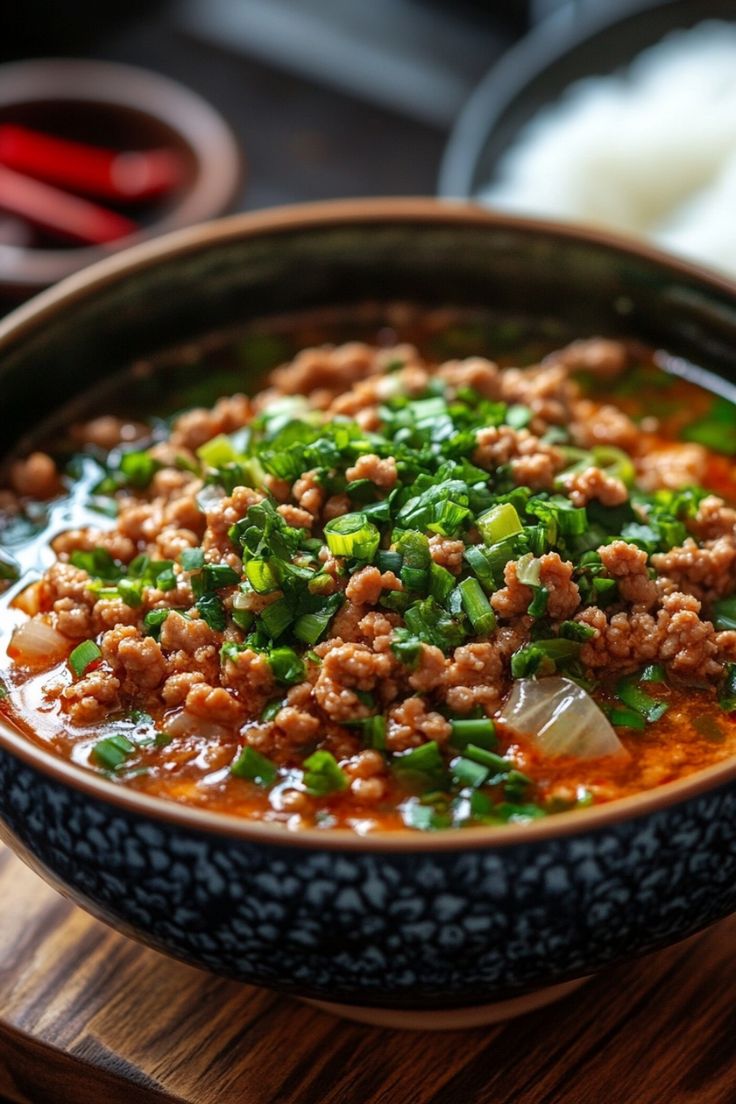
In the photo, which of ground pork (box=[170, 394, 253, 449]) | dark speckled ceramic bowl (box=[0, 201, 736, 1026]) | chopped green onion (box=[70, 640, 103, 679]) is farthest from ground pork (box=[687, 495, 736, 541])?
chopped green onion (box=[70, 640, 103, 679])

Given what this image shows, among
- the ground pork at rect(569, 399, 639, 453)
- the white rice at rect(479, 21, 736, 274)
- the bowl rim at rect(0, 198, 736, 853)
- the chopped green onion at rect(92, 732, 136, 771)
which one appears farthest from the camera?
the white rice at rect(479, 21, 736, 274)

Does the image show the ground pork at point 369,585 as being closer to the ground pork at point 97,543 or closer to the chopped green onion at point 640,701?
the chopped green onion at point 640,701

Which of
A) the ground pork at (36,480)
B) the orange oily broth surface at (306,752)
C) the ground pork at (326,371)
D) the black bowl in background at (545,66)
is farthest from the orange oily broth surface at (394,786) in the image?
the black bowl in background at (545,66)

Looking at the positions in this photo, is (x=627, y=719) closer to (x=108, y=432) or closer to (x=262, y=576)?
(x=262, y=576)

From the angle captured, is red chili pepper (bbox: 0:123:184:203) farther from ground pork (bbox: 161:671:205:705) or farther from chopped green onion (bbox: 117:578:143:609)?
ground pork (bbox: 161:671:205:705)

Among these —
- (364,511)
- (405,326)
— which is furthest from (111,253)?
(364,511)

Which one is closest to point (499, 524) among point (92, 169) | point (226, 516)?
point (226, 516)
